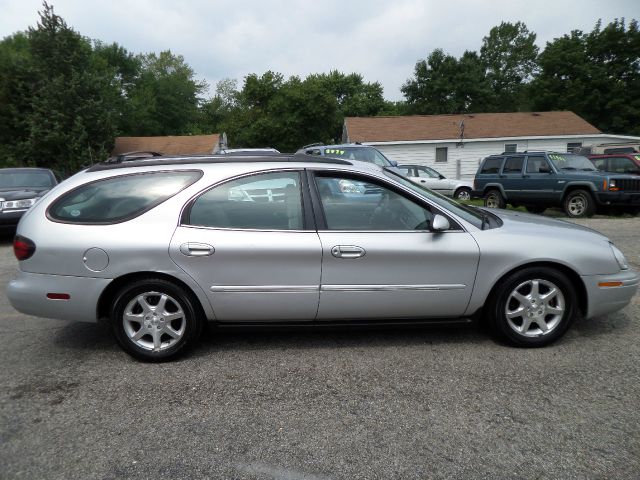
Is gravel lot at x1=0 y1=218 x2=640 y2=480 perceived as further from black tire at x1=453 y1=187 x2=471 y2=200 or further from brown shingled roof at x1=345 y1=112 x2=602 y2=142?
brown shingled roof at x1=345 y1=112 x2=602 y2=142

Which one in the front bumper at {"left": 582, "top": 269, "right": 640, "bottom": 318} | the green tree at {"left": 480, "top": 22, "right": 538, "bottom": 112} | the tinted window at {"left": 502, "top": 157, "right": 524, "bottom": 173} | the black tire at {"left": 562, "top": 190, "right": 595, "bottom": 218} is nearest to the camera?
the front bumper at {"left": 582, "top": 269, "right": 640, "bottom": 318}

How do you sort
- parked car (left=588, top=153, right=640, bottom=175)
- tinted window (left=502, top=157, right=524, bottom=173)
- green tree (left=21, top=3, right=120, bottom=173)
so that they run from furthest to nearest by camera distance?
green tree (left=21, top=3, right=120, bottom=173), tinted window (left=502, top=157, right=524, bottom=173), parked car (left=588, top=153, right=640, bottom=175)

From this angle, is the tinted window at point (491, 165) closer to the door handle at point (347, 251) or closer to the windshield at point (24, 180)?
the door handle at point (347, 251)

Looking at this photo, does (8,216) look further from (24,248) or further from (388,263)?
(388,263)

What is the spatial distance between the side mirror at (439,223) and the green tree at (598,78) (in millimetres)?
50057

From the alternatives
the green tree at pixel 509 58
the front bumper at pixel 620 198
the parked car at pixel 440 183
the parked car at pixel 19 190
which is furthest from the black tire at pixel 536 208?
the green tree at pixel 509 58

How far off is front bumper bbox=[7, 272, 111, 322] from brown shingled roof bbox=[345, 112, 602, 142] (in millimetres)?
26165

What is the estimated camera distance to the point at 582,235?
384cm

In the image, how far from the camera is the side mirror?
3.52 meters

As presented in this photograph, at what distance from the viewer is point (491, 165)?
13.8 m

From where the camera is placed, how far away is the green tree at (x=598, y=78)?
4431 centimetres

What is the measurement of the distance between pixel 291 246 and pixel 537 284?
197 cm

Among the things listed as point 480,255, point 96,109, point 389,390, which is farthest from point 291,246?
point 96,109

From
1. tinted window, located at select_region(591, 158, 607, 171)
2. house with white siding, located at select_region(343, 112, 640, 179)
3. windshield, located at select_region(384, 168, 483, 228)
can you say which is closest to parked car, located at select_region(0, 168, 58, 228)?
windshield, located at select_region(384, 168, 483, 228)
